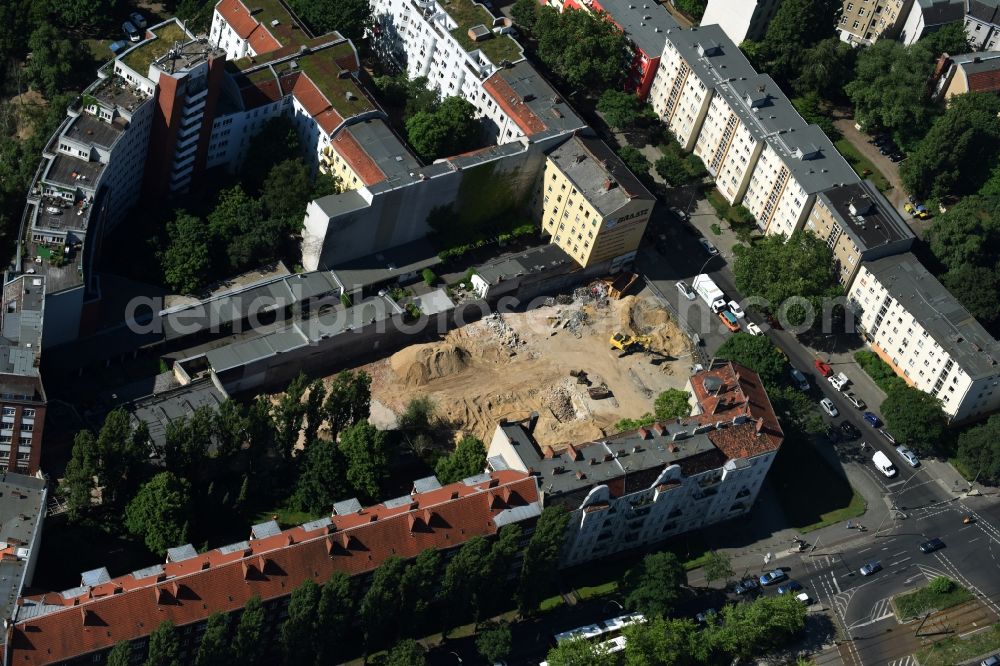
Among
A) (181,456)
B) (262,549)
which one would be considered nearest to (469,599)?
(262,549)

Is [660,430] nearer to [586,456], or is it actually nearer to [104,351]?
[586,456]

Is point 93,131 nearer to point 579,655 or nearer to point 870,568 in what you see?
point 579,655

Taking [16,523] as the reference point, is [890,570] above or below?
above

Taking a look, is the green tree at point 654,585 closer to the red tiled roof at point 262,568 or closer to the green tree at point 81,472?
the red tiled roof at point 262,568

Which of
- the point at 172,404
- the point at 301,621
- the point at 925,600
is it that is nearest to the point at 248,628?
the point at 301,621

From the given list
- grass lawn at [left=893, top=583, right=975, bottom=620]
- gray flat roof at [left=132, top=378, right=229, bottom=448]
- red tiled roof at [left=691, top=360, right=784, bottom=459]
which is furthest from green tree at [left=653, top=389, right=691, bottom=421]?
gray flat roof at [left=132, top=378, right=229, bottom=448]

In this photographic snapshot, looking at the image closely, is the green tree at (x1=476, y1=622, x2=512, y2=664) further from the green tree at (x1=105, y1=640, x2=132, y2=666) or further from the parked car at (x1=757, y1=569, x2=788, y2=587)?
the green tree at (x1=105, y1=640, x2=132, y2=666)

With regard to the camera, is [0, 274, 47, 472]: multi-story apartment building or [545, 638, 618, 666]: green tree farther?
[0, 274, 47, 472]: multi-story apartment building
